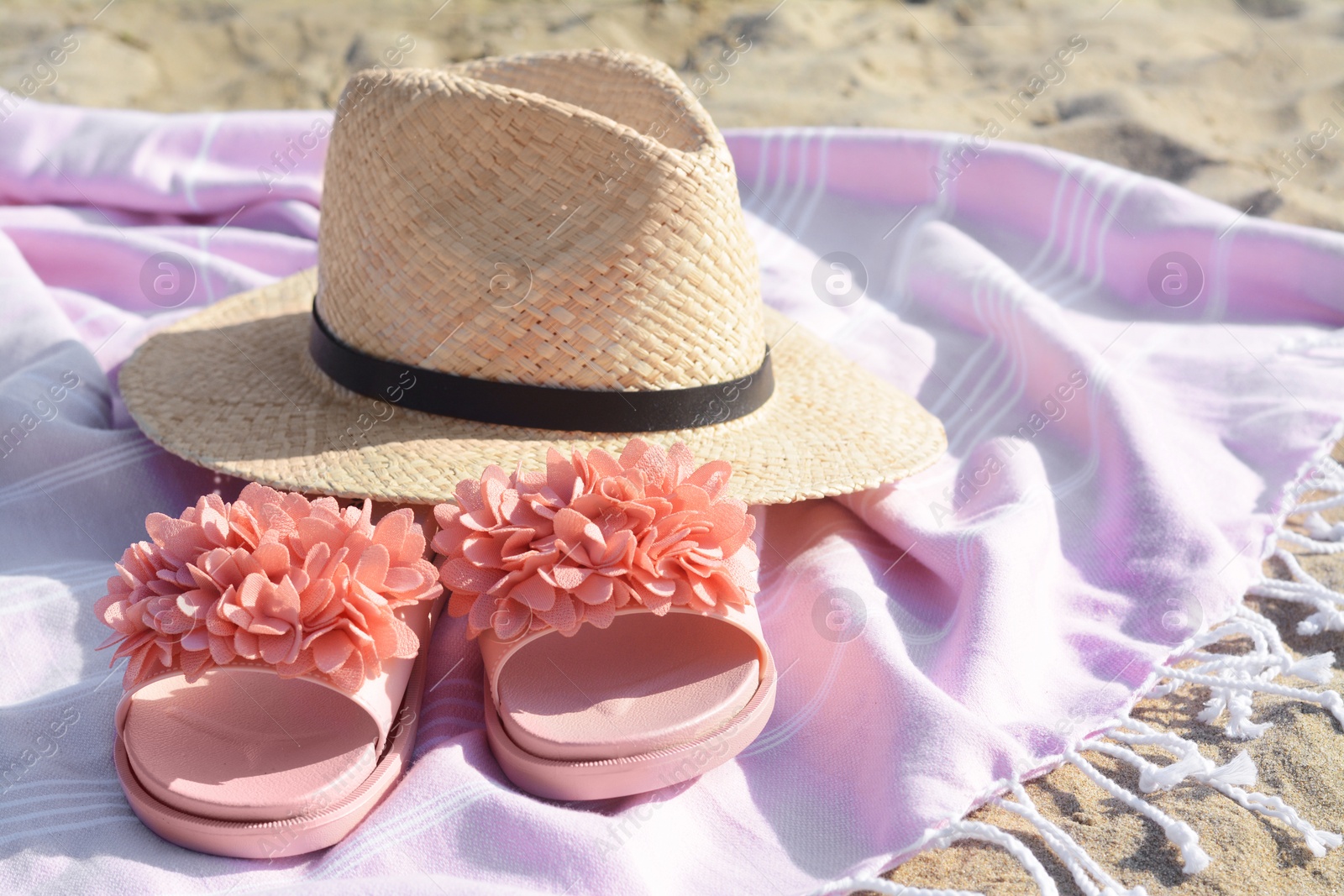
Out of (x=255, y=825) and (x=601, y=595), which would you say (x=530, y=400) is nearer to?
(x=601, y=595)

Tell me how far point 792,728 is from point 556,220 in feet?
2.24

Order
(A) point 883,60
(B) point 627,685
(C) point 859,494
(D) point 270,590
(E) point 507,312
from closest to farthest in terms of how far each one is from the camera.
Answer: (D) point 270,590 → (B) point 627,685 → (E) point 507,312 → (C) point 859,494 → (A) point 883,60

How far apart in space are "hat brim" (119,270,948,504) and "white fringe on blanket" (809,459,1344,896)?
16.7 inches

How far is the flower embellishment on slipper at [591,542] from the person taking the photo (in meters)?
1.09

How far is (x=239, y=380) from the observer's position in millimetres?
1559

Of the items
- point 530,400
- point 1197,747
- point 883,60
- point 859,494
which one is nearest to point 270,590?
point 530,400

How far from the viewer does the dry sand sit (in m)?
2.78

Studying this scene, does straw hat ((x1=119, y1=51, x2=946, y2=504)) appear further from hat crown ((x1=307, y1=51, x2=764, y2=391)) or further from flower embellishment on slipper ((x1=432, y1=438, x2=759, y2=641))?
flower embellishment on slipper ((x1=432, y1=438, x2=759, y2=641))

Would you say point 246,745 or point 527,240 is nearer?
point 246,745

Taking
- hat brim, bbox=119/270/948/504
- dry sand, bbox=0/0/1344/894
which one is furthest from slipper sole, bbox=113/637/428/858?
dry sand, bbox=0/0/1344/894

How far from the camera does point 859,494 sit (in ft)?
5.23

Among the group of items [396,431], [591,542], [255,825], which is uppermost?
[591,542]

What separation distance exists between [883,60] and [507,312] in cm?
244

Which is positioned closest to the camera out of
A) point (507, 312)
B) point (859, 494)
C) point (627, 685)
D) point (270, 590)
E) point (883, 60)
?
point (270, 590)
